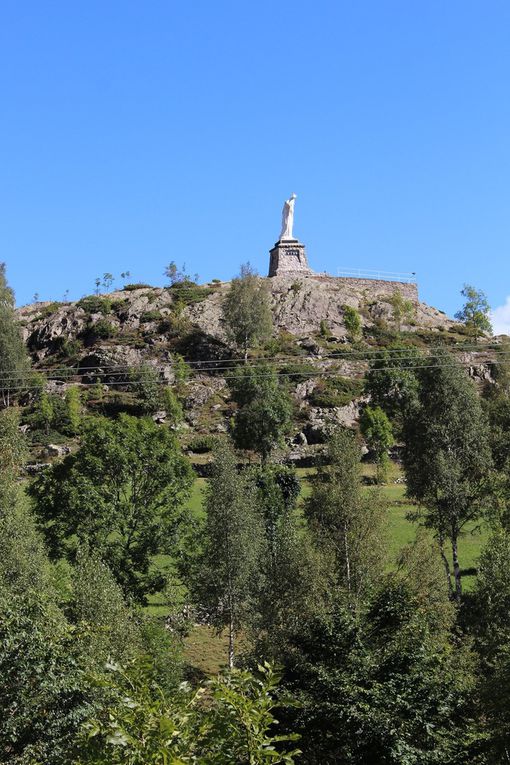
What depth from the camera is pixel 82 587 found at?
28.5 meters

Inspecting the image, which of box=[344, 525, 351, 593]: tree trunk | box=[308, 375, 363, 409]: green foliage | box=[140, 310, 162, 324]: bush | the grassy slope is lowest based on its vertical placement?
the grassy slope

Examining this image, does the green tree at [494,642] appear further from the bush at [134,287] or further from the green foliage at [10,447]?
the bush at [134,287]

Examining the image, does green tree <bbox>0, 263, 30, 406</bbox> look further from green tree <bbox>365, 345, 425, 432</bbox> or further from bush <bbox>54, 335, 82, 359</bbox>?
green tree <bbox>365, 345, 425, 432</bbox>

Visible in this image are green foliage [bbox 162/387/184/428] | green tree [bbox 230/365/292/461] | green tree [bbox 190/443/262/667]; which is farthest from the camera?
green foliage [bbox 162/387/184/428]

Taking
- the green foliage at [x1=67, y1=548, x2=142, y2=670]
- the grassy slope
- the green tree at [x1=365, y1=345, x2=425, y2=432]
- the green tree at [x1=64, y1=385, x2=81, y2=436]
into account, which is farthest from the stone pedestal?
the green foliage at [x1=67, y1=548, x2=142, y2=670]

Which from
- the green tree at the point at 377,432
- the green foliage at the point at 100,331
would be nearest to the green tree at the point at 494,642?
the green tree at the point at 377,432

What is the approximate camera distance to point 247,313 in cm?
9725

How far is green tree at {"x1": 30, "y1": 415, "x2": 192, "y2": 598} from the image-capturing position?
40.1 metres

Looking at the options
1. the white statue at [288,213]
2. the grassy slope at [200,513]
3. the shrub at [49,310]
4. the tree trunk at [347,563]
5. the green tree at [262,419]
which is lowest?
the grassy slope at [200,513]

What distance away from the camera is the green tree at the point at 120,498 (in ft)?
132

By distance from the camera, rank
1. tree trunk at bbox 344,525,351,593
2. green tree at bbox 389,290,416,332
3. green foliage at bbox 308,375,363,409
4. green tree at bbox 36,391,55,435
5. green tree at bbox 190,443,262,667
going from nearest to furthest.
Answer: tree trunk at bbox 344,525,351,593, green tree at bbox 190,443,262,667, green tree at bbox 36,391,55,435, green foliage at bbox 308,375,363,409, green tree at bbox 389,290,416,332

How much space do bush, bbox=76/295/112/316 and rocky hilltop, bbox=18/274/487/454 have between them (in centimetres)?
13

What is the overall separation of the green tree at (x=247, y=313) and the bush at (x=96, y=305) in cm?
1763

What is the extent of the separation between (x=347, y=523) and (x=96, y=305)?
7784cm
